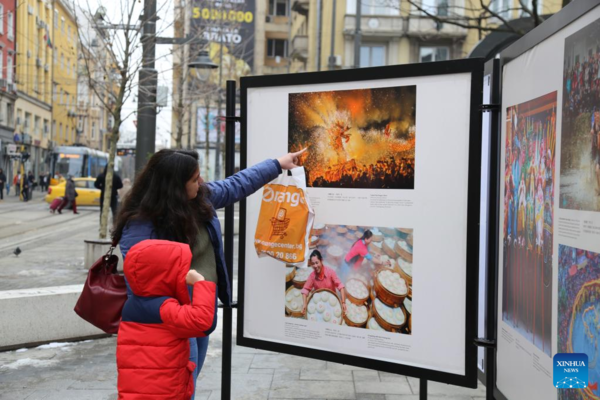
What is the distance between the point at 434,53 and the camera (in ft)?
146

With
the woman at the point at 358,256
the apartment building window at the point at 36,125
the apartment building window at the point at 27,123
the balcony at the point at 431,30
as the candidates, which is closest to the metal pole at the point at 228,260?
the woman at the point at 358,256

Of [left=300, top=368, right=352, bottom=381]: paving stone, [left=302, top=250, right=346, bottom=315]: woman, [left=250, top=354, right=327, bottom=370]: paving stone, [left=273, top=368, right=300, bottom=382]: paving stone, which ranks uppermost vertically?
[left=302, top=250, right=346, bottom=315]: woman

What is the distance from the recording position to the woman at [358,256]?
3598 millimetres

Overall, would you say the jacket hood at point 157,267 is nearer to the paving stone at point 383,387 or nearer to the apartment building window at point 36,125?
the paving stone at point 383,387

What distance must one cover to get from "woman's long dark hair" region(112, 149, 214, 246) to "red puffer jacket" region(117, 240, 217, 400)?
11.3 inches

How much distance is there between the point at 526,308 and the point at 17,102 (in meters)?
53.6

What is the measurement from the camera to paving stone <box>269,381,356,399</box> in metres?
5.23

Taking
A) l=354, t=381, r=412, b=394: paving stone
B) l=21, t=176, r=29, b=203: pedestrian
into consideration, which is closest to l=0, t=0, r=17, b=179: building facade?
l=21, t=176, r=29, b=203: pedestrian

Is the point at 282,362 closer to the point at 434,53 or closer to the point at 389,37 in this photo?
the point at 389,37

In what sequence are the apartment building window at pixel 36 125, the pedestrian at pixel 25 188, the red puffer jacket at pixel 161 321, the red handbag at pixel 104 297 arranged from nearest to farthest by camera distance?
the red puffer jacket at pixel 161 321
the red handbag at pixel 104 297
the pedestrian at pixel 25 188
the apartment building window at pixel 36 125

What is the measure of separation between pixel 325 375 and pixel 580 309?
354cm

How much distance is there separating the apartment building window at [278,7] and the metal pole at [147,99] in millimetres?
56608

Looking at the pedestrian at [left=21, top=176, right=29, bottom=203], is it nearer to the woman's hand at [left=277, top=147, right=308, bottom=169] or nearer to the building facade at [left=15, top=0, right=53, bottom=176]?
the building facade at [left=15, top=0, right=53, bottom=176]

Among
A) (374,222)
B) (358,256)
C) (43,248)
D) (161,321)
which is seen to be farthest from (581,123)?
(43,248)
